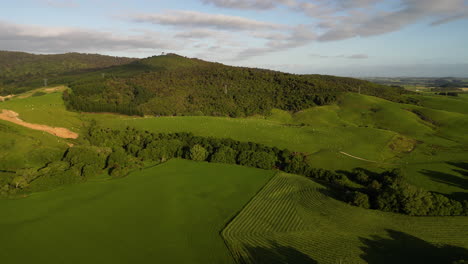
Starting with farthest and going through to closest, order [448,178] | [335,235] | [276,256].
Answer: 1. [448,178]
2. [335,235]
3. [276,256]

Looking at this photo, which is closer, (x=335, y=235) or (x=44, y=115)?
(x=335, y=235)

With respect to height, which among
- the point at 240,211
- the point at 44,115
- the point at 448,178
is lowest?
the point at 240,211

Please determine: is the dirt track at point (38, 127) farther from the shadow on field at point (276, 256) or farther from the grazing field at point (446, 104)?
the grazing field at point (446, 104)

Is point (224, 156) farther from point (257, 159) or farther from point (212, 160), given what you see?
point (257, 159)

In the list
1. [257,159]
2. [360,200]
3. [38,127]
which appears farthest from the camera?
[38,127]


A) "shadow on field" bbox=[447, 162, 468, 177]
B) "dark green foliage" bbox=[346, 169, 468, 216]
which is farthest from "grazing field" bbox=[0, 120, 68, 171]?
"shadow on field" bbox=[447, 162, 468, 177]

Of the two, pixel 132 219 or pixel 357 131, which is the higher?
pixel 357 131

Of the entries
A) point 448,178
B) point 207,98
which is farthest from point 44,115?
point 448,178
